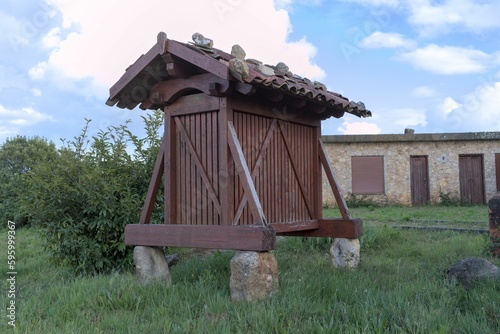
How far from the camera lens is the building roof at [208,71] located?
5.30 metres

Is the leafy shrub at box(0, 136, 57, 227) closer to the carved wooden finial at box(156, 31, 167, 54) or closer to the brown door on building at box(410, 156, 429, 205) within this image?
the carved wooden finial at box(156, 31, 167, 54)

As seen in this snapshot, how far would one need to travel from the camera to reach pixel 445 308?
4465 mm

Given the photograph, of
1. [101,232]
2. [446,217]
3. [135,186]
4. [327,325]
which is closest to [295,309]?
[327,325]

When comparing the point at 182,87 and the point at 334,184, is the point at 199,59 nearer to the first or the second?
the point at 182,87

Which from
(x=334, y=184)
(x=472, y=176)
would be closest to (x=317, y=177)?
(x=334, y=184)

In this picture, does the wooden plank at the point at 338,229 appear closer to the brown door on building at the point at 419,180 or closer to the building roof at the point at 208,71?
the building roof at the point at 208,71

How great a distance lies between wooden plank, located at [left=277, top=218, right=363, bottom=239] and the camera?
6.86 metres

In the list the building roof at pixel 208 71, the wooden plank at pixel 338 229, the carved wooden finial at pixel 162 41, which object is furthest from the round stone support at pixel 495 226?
the carved wooden finial at pixel 162 41

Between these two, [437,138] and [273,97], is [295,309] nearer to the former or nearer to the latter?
[273,97]

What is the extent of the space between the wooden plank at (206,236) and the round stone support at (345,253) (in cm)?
211

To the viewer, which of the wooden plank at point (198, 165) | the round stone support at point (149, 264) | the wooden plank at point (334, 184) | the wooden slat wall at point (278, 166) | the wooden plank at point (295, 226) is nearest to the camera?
the wooden plank at point (198, 165)

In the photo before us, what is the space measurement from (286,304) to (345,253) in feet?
8.11

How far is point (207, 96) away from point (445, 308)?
3358 mm

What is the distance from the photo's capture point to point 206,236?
5.43m
